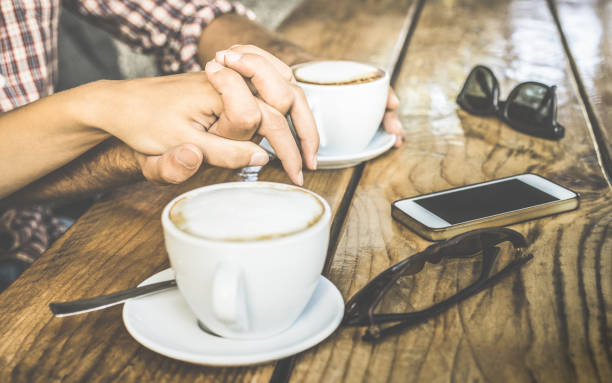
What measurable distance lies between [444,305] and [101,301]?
0.34 metres

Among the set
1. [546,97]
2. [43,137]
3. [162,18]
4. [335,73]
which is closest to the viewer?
[43,137]

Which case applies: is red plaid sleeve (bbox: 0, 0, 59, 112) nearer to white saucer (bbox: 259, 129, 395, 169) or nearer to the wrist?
the wrist

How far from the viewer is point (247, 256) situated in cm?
45

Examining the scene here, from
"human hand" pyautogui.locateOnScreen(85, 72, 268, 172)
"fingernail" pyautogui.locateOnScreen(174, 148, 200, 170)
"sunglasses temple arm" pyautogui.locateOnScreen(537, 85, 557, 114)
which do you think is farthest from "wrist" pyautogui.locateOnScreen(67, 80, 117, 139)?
"sunglasses temple arm" pyautogui.locateOnScreen(537, 85, 557, 114)

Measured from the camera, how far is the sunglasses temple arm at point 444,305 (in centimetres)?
52

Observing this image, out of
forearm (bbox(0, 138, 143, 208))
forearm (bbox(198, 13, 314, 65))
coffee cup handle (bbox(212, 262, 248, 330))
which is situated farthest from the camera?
forearm (bbox(198, 13, 314, 65))

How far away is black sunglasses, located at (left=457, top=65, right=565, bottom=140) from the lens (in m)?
1.05

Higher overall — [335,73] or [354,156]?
[335,73]

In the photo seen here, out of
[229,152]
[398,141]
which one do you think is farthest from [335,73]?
[229,152]

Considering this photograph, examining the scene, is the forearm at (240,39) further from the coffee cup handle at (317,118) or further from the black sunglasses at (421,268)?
the black sunglasses at (421,268)

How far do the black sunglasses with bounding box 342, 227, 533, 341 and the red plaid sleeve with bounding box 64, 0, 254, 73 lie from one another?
3.24 ft

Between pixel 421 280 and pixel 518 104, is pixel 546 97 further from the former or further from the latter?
pixel 421 280

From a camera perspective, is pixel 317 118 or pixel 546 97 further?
pixel 546 97

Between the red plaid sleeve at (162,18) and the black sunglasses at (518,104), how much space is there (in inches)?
24.9
